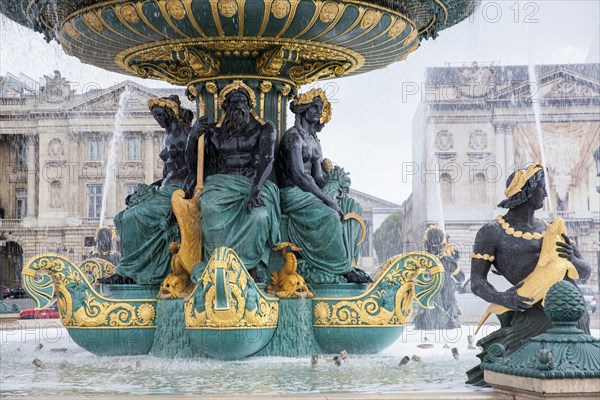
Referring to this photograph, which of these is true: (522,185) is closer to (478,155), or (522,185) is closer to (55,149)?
(478,155)

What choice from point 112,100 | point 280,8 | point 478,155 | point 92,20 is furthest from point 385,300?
point 478,155

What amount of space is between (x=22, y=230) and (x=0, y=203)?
3765 mm

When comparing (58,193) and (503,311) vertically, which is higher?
(58,193)

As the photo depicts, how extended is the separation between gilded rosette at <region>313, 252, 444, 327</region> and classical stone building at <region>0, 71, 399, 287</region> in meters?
49.2

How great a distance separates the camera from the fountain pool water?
6043 mm

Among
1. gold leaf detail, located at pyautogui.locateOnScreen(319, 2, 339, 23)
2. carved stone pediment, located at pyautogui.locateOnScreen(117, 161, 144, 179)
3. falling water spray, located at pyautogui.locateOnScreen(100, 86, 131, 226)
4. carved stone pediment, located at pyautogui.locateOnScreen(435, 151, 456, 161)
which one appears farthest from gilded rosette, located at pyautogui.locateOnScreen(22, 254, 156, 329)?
carved stone pediment, located at pyautogui.locateOnScreen(435, 151, 456, 161)

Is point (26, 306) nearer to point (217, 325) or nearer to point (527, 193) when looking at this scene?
point (217, 325)

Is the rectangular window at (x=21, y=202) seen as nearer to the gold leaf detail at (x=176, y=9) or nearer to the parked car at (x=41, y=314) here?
the parked car at (x=41, y=314)

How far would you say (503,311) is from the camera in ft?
19.2

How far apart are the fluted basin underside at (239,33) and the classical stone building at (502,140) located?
1967 inches

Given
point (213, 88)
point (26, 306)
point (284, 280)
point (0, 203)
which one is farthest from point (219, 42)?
point (0, 203)

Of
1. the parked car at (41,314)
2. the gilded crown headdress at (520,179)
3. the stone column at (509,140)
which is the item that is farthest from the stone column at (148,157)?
the gilded crown headdress at (520,179)

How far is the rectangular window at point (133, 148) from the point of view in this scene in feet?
190

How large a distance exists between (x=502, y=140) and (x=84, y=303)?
5769 centimetres
